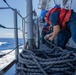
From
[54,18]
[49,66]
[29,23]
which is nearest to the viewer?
[49,66]

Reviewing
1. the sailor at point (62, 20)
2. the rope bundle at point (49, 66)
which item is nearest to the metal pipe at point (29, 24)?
the sailor at point (62, 20)

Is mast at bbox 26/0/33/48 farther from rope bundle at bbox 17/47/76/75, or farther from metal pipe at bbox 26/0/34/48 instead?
rope bundle at bbox 17/47/76/75

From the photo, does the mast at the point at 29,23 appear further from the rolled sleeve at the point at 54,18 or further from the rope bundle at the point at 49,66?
the rope bundle at the point at 49,66

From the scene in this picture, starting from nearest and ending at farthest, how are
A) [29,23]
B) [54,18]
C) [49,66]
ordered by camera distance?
1. [49,66]
2. [54,18]
3. [29,23]

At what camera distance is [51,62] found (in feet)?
2.93

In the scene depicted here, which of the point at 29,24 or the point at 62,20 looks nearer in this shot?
the point at 62,20

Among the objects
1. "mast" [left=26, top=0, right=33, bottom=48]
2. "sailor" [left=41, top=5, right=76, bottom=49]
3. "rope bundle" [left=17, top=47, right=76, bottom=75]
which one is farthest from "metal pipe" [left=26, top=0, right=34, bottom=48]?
"rope bundle" [left=17, top=47, right=76, bottom=75]

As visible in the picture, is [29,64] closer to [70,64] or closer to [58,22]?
[70,64]

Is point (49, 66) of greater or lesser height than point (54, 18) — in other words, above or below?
below

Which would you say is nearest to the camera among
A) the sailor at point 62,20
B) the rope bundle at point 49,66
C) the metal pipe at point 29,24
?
the rope bundle at point 49,66

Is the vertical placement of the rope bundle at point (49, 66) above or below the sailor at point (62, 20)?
below

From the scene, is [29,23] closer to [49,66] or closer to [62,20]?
[62,20]

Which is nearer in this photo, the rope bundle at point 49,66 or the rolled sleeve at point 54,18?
the rope bundle at point 49,66

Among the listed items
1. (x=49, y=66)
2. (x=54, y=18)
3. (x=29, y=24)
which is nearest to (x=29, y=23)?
(x=29, y=24)
